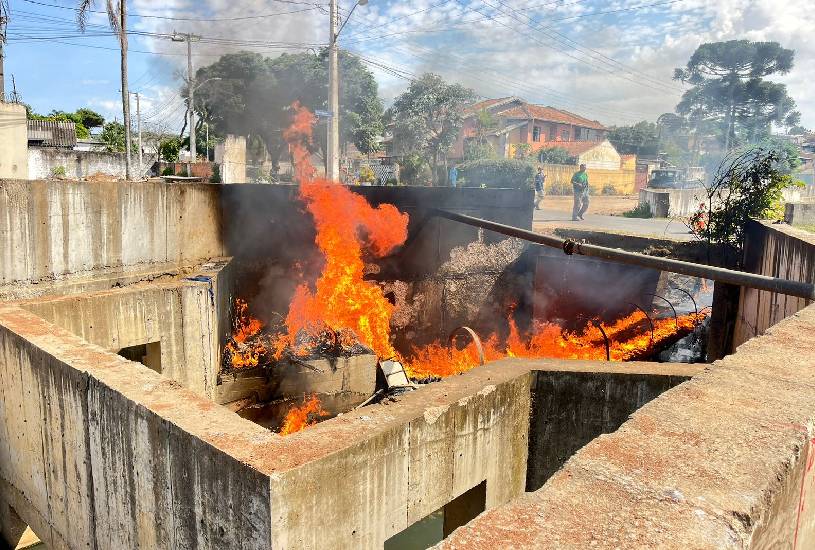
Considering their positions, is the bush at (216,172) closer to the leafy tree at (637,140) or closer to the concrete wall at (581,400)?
the concrete wall at (581,400)

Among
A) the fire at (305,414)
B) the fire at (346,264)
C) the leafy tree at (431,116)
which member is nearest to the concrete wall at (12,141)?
the fire at (346,264)

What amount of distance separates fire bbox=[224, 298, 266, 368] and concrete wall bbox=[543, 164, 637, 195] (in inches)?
988

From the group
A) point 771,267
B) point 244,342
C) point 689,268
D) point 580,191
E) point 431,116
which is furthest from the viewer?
point 431,116

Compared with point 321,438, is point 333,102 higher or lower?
higher

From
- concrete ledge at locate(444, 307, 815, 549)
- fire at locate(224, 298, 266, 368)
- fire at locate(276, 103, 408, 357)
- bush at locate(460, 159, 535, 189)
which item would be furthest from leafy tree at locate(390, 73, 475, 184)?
concrete ledge at locate(444, 307, 815, 549)

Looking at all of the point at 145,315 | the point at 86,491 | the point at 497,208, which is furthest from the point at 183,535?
the point at 497,208

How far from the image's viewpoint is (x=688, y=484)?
79.0 inches

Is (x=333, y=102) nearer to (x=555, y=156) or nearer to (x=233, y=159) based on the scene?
(x=233, y=159)

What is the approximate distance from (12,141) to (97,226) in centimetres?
641

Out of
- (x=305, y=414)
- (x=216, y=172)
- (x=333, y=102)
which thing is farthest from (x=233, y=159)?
(x=305, y=414)

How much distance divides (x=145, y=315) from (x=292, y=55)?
16.8 metres

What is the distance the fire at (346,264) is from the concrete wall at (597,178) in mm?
22512

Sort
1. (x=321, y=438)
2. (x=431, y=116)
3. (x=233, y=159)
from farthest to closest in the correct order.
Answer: (x=431, y=116)
(x=233, y=159)
(x=321, y=438)

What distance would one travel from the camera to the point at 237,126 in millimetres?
25656
